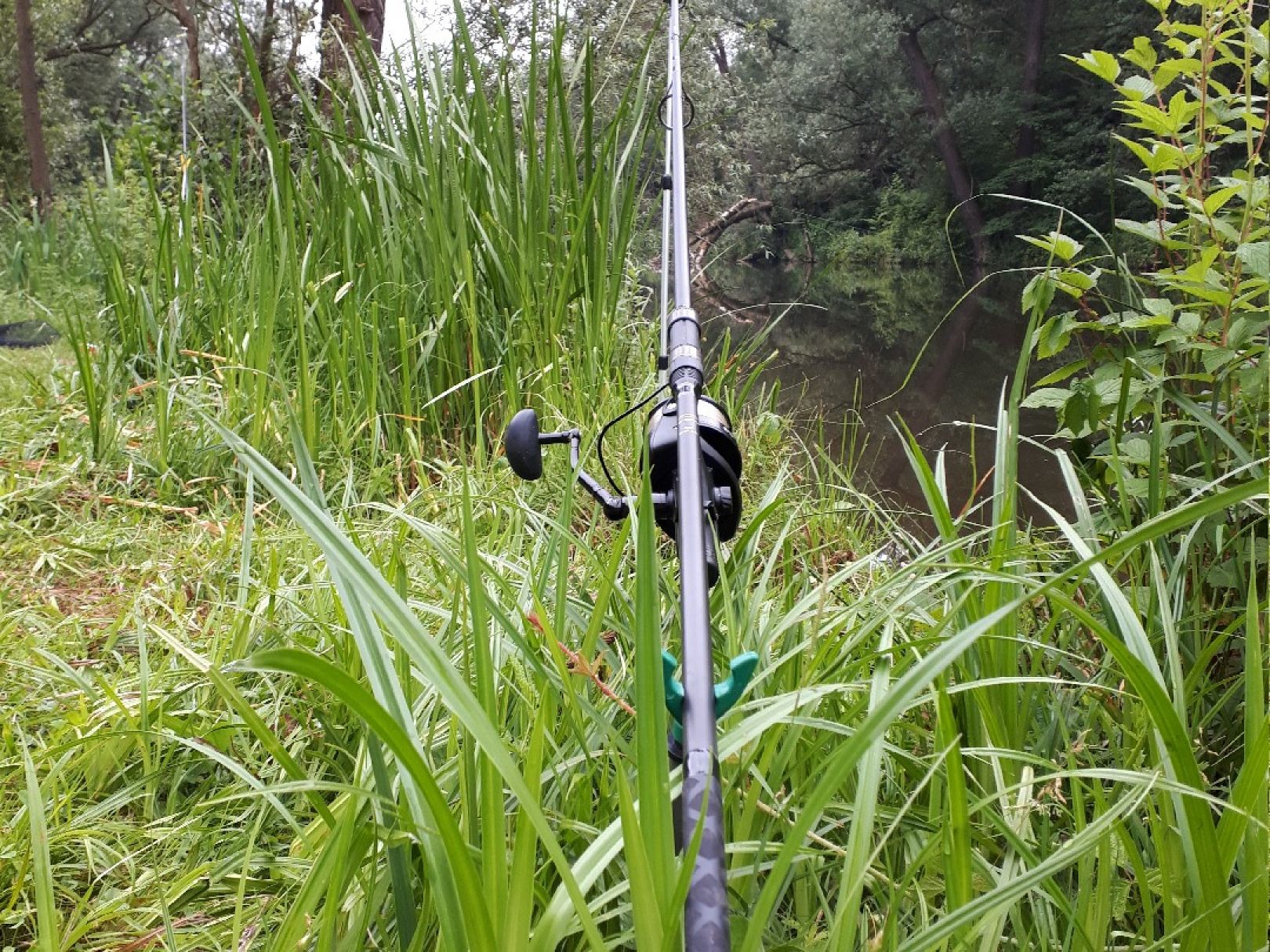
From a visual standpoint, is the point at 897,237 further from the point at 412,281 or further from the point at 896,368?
the point at 412,281

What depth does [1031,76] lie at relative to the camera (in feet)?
50.1

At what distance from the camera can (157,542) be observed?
1491 millimetres

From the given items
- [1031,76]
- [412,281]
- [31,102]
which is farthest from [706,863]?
[1031,76]

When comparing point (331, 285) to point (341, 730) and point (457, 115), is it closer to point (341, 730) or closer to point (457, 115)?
point (457, 115)

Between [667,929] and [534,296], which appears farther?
[534,296]

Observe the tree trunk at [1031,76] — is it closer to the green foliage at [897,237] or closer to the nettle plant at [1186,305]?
the green foliage at [897,237]

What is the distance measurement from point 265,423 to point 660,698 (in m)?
1.71

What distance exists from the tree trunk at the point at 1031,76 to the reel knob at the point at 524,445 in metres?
16.0

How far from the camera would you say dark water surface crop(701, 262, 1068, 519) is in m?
3.32

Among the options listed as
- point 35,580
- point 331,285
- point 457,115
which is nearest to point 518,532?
point 35,580

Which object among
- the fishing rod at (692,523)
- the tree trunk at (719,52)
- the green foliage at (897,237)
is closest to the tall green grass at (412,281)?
the fishing rod at (692,523)

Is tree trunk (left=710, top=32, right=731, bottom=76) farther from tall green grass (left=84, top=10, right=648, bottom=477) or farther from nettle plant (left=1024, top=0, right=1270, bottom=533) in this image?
nettle plant (left=1024, top=0, right=1270, bottom=533)

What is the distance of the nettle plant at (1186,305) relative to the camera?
923 millimetres

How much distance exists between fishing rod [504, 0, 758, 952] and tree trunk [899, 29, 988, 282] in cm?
1338
